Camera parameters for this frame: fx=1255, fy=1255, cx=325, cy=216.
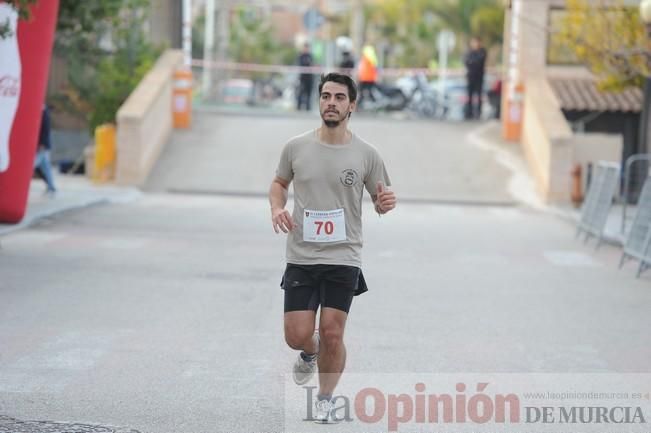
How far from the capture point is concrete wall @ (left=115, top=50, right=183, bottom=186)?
2400cm

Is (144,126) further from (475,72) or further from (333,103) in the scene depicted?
(333,103)

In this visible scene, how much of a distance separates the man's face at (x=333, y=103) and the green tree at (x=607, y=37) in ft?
46.5

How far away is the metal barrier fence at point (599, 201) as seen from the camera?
1694 centimetres

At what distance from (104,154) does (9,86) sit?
28.5ft

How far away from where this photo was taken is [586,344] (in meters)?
9.73

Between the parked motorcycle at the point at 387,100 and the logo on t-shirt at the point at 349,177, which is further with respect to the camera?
the parked motorcycle at the point at 387,100

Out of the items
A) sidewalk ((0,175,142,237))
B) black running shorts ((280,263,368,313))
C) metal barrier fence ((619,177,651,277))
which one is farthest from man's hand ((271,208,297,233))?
sidewalk ((0,175,142,237))

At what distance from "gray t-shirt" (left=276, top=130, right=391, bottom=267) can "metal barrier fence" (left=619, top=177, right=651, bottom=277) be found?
779cm

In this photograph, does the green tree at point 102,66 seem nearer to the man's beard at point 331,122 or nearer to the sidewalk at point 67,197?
the sidewalk at point 67,197

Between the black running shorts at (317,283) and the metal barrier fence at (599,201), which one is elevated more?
the black running shorts at (317,283)

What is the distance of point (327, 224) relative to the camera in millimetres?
6766

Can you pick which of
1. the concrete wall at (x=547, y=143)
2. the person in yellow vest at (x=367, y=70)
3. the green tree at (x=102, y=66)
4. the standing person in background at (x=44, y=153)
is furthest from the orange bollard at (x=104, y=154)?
the person in yellow vest at (x=367, y=70)

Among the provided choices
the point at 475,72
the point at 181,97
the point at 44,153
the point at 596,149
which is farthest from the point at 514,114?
the point at 44,153

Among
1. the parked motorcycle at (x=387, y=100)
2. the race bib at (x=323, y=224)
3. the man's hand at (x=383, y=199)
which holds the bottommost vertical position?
the parked motorcycle at (x=387, y=100)
